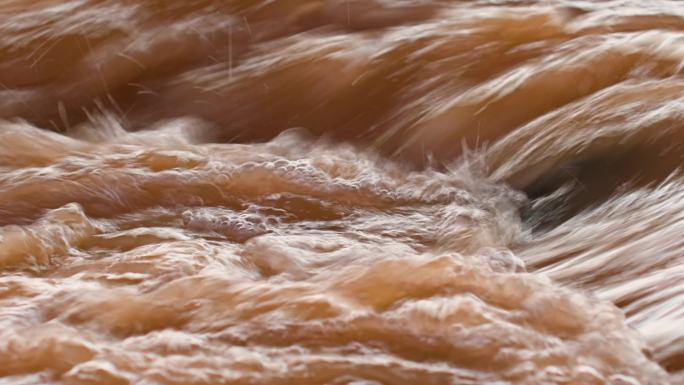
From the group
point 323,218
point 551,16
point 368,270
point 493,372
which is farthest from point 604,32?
point 493,372

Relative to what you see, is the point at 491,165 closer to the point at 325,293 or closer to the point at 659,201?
the point at 659,201

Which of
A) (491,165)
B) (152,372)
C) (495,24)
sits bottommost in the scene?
(152,372)

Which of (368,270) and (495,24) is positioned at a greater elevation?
(495,24)

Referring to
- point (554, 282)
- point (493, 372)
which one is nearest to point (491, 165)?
point (554, 282)

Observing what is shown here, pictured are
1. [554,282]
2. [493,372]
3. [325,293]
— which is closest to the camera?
[493,372]

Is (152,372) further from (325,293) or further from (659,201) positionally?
(659,201)

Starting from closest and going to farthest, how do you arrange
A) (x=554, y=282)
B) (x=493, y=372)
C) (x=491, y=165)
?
(x=493, y=372)
(x=554, y=282)
(x=491, y=165)

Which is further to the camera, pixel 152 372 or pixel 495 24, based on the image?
pixel 495 24
